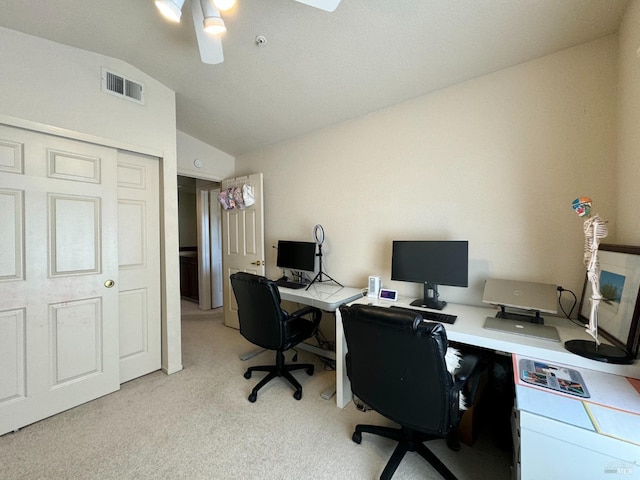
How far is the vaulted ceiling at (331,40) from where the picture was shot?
1.50m

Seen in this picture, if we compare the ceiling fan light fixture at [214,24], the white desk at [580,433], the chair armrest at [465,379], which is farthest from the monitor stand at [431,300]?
the ceiling fan light fixture at [214,24]

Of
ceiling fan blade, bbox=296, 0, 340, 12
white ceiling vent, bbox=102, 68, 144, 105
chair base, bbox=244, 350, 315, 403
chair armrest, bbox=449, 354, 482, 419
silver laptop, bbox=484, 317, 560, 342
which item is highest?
white ceiling vent, bbox=102, 68, 144, 105

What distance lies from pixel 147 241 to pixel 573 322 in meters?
3.33

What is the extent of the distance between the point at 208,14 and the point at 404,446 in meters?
2.46

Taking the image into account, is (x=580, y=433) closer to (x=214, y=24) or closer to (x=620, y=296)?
(x=620, y=296)

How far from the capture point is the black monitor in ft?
6.16

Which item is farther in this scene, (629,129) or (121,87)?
(121,87)

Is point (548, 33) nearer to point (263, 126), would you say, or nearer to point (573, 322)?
point (573, 322)

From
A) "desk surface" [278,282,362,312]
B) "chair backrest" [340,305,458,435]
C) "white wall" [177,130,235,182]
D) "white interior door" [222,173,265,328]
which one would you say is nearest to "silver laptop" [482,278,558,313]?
"chair backrest" [340,305,458,435]

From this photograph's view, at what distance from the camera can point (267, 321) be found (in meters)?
2.04

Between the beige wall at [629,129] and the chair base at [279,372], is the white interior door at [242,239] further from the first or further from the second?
the beige wall at [629,129]

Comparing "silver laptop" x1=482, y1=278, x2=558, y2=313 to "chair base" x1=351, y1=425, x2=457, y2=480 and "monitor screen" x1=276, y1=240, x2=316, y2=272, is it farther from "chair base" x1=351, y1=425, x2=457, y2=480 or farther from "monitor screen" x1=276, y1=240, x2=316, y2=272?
"monitor screen" x1=276, y1=240, x2=316, y2=272

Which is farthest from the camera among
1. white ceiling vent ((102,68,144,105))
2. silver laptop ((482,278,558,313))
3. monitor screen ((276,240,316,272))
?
monitor screen ((276,240,316,272))

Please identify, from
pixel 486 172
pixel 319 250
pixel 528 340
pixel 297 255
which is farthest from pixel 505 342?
pixel 297 255
